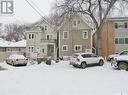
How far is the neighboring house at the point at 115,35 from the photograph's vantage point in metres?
42.6

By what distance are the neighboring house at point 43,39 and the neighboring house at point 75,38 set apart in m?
2.52

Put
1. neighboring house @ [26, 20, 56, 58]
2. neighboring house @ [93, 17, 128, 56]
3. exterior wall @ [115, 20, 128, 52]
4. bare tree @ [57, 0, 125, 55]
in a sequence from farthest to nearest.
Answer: neighboring house @ [26, 20, 56, 58]
exterior wall @ [115, 20, 128, 52]
neighboring house @ [93, 17, 128, 56]
bare tree @ [57, 0, 125, 55]

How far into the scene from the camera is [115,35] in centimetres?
4334

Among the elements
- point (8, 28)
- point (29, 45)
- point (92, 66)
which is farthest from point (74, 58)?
point (8, 28)

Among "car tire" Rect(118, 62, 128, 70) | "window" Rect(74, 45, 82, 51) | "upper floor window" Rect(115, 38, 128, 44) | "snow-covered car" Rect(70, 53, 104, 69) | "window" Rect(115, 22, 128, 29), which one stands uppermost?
"window" Rect(115, 22, 128, 29)

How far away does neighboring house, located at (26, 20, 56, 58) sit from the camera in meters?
49.3

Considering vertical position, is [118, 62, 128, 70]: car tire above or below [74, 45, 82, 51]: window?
below

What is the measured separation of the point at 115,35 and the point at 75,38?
25.2ft

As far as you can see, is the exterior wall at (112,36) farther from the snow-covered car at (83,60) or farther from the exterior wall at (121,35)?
the snow-covered car at (83,60)

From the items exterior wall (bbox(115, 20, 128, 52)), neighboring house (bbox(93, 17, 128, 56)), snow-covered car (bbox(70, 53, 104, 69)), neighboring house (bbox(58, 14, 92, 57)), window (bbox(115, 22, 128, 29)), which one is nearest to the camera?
snow-covered car (bbox(70, 53, 104, 69))

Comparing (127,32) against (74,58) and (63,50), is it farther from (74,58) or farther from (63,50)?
(74,58)

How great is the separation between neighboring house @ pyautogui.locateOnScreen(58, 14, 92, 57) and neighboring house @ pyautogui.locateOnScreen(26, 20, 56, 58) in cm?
252

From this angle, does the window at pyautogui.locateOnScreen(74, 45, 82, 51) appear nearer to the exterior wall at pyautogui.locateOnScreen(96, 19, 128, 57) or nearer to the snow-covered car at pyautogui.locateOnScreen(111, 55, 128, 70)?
the exterior wall at pyautogui.locateOnScreen(96, 19, 128, 57)

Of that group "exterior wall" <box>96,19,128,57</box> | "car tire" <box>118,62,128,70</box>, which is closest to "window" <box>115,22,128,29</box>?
"exterior wall" <box>96,19,128,57</box>
